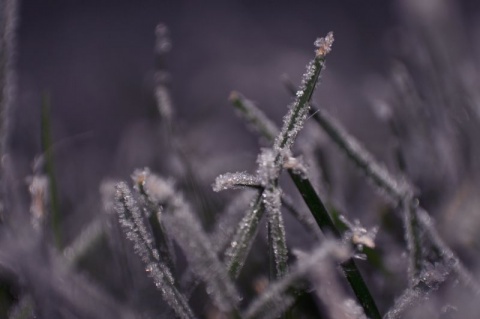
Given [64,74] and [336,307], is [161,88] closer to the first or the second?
[336,307]

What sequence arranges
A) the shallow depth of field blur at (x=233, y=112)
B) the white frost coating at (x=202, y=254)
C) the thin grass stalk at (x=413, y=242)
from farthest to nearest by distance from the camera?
the shallow depth of field blur at (x=233, y=112) < the thin grass stalk at (x=413, y=242) < the white frost coating at (x=202, y=254)

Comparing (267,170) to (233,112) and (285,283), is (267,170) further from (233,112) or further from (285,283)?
(233,112)

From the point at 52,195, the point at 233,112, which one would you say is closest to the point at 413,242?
the point at 52,195

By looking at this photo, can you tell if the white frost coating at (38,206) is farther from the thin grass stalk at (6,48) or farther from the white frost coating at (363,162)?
the white frost coating at (363,162)

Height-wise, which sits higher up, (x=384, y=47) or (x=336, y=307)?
(x=384, y=47)

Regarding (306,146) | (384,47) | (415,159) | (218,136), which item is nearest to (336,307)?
(306,146)

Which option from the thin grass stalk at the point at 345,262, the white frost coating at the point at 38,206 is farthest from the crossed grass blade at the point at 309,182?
the white frost coating at the point at 38,206
